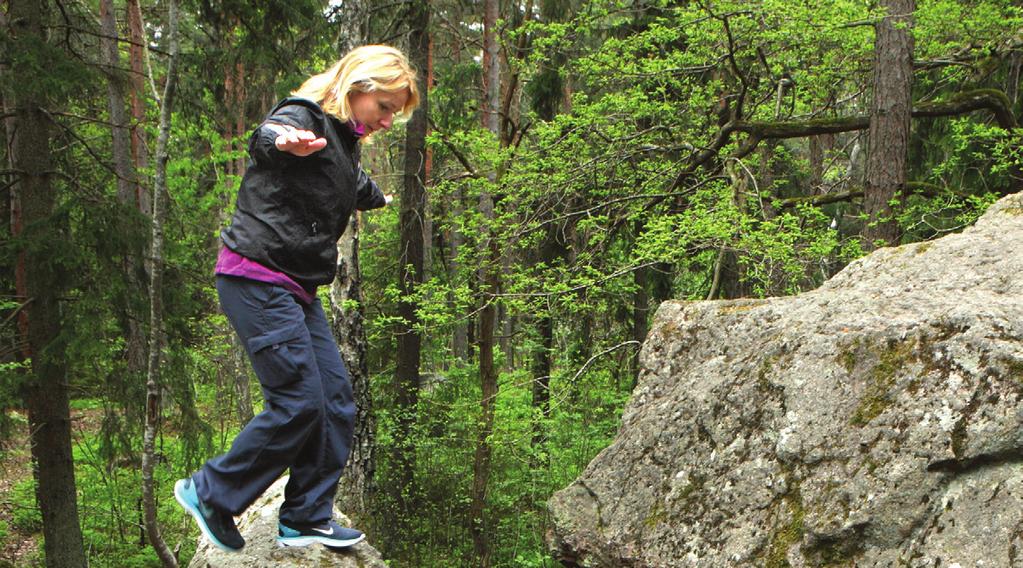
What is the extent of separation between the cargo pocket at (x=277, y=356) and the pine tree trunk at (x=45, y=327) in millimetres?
5781

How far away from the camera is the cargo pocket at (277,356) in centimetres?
291

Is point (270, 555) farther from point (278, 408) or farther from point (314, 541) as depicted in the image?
point (278, 408)

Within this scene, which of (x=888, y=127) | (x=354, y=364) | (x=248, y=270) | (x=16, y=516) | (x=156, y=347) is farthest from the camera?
(x=16, y=516)

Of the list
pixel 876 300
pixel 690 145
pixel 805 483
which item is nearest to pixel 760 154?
pixel 690 145

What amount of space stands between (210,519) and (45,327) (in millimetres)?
6224

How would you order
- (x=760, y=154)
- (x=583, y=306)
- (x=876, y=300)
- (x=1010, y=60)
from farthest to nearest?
(x=760, y=154)
(x=1010, y=60)
(x=583, y=306)
(x=876, y=300)

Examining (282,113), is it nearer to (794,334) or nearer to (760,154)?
(794,334)

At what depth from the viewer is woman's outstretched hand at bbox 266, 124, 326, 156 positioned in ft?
8.71

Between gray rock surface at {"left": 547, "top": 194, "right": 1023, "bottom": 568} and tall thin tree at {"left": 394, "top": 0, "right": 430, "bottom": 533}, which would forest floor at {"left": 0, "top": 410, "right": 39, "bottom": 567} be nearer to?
tall thin tree at {"left": 394, "top": 0, "right": 430, "bottom": 533}

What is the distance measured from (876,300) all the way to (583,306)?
190 inches

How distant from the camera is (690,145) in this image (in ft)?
27.2

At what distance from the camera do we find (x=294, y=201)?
2.92 metres

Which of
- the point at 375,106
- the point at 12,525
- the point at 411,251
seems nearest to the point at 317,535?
the point at 375,106

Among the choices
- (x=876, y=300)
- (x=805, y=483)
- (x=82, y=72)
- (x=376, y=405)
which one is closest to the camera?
(x=805, y=483)
